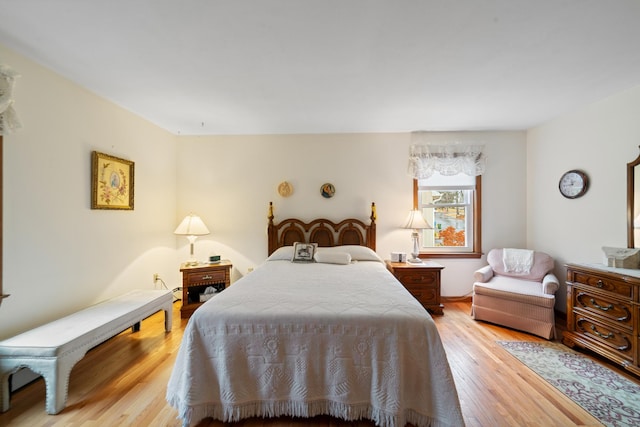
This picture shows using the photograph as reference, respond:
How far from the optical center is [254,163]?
3.64 metres

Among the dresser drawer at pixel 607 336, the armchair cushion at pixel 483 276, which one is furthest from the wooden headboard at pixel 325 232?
the dresser drawer at pixel 607 336

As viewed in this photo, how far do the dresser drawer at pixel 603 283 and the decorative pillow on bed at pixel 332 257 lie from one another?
218 cm

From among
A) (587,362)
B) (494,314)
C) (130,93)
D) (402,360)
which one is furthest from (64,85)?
(587,362)

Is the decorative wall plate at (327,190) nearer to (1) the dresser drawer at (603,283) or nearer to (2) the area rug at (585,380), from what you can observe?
(2) the area rug at (585,380)

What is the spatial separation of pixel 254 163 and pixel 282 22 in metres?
2.31

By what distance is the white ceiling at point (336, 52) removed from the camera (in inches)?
55.2

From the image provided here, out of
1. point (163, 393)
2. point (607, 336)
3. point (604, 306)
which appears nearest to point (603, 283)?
point (604, 306)

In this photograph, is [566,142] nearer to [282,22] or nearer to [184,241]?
[282,22]

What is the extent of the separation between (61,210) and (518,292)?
4.47 metres

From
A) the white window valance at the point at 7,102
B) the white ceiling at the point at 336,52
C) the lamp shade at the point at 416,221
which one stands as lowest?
the lamp shade at the point at 416,221

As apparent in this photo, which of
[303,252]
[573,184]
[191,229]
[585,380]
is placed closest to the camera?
[585,380]

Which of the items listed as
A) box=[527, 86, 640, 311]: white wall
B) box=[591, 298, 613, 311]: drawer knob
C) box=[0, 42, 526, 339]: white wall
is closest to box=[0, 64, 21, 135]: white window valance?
box=[0, 42, 526, 339]: white wall

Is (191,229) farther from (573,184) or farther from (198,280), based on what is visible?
(573,184)

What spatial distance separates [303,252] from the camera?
3.12m
